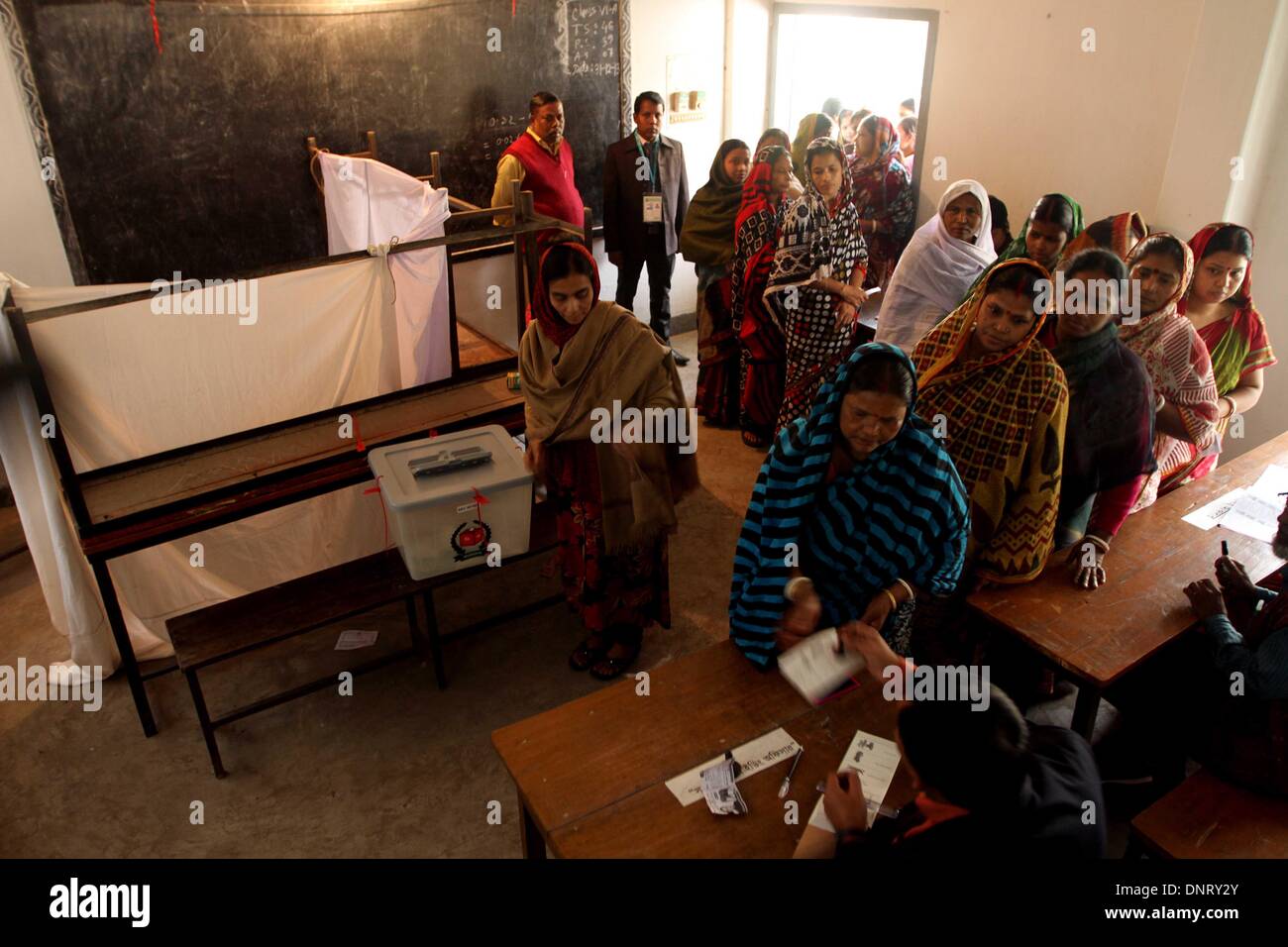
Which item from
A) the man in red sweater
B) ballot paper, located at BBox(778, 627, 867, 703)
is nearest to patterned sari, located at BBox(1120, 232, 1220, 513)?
ballot paper, located at BBox(778, 627, 867, 703)

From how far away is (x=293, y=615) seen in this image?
3.21 meters

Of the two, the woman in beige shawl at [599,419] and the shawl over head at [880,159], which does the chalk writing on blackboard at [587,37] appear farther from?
the woman in beige shawl at [599,419]

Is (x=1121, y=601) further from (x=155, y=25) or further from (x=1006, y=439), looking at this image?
(x=155, y=25)

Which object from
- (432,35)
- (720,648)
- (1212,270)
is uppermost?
(432,35)

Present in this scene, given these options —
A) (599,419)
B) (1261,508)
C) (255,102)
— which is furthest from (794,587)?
(255,102)

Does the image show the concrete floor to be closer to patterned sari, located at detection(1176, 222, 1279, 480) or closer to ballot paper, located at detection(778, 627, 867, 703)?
ballot paper, located at detection(778, 627, 867, 703)

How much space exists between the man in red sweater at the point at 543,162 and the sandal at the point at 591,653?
282cm

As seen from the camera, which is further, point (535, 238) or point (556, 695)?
point (535, 238)

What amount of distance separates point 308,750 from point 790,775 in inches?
79.7

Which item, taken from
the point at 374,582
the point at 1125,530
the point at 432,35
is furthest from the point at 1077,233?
the point at 432,35

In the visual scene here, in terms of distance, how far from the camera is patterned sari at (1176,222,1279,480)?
348 centimetres
